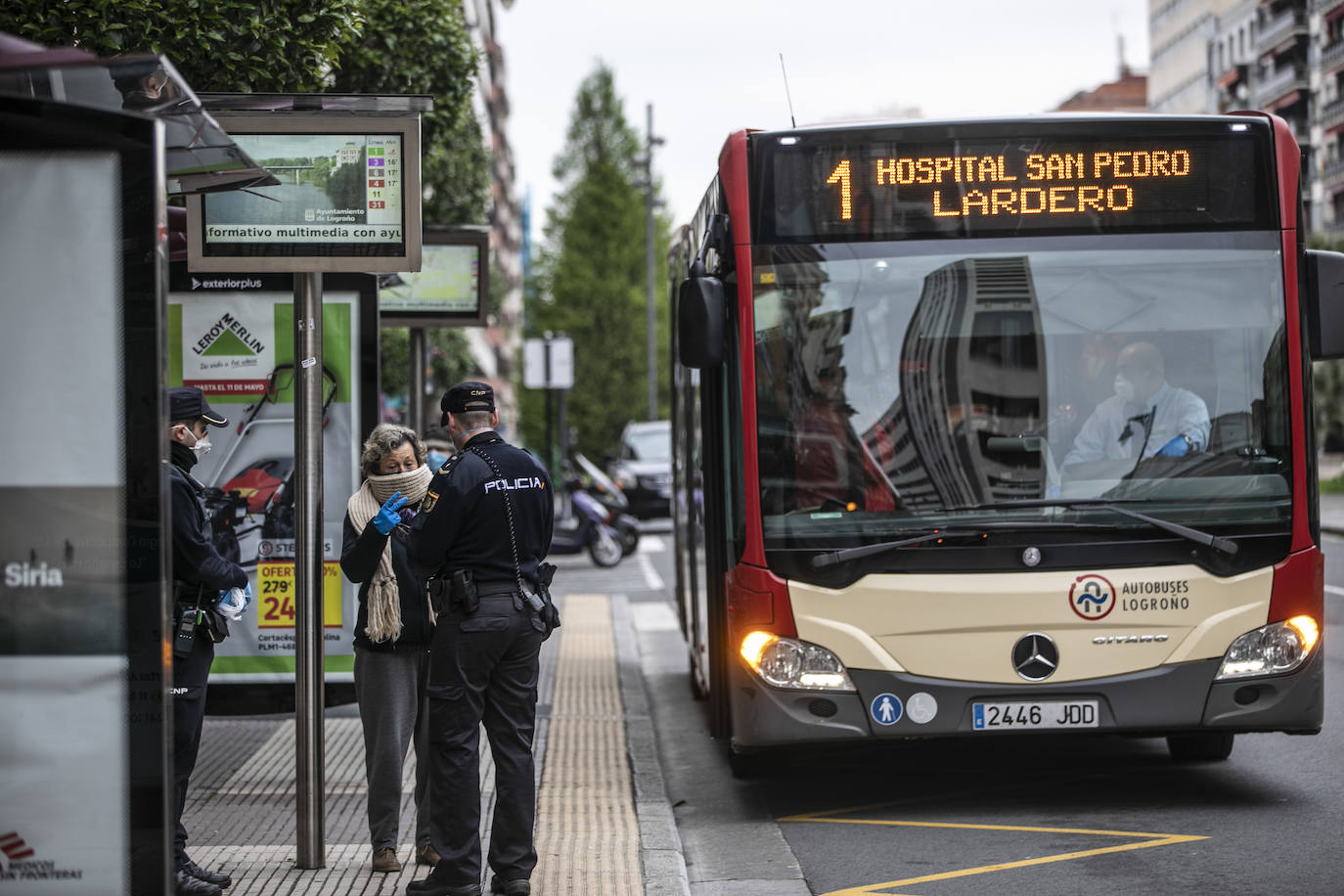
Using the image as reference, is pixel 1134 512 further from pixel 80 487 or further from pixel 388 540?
pixel 80 487

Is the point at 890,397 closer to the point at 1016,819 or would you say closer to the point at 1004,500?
the point at 1004,500

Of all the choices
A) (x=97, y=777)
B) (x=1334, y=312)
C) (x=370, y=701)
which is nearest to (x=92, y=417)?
(x=97, y=777)

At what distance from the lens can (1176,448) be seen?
798cm

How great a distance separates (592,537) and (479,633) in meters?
19.7

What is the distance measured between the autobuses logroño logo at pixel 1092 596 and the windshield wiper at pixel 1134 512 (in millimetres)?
295

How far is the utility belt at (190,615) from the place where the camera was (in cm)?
636

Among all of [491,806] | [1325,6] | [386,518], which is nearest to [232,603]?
[386,518]

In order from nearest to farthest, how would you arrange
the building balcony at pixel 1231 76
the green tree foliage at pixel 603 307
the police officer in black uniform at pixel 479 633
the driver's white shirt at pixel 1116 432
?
the police officer in black uniform at pixel 479 633, the driver's white shirt at pixel 1116 432, the green tree foliage at pixel 603 307, the building balcony at pixel 1231 76

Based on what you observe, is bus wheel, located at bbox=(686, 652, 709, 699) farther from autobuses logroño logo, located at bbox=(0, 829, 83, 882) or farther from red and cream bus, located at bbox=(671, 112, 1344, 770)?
autobuses logroño logo, located at bbox=(0, 829, 83, 882)

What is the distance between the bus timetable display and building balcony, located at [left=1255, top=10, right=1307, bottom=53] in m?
79.3

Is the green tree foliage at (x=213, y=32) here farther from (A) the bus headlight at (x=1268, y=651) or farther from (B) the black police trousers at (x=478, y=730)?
(A) the bus headlight at (x=1268, y=651)

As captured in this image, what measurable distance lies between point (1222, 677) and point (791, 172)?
2822mm

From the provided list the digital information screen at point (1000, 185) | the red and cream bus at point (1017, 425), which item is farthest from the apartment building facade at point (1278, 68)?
the red and cream bus at point (1017, 425)

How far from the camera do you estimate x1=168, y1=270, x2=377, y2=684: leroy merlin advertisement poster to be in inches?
359
